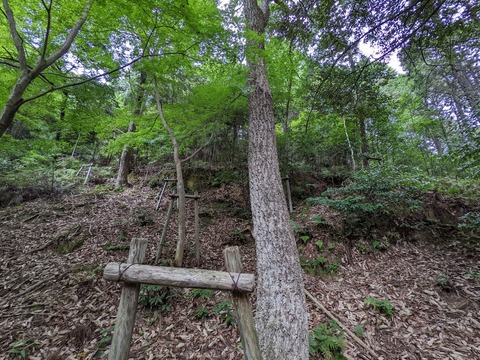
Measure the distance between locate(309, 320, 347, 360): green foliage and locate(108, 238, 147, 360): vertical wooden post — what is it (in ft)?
8.30

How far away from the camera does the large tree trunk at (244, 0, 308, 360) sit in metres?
2.92

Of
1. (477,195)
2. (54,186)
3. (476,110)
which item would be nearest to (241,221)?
(476,110)

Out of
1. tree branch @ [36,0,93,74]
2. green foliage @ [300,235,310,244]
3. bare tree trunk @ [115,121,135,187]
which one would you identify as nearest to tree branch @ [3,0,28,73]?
tree branch @ [36,0,93,74]

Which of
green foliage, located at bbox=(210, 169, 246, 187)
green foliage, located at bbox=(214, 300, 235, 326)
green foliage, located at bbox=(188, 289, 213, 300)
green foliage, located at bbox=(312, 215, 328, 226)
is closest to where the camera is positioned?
green foliage, located at bbox=(214, 300, 235, 326)

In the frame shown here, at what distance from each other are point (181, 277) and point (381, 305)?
149 inches

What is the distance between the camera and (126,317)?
2027 mm

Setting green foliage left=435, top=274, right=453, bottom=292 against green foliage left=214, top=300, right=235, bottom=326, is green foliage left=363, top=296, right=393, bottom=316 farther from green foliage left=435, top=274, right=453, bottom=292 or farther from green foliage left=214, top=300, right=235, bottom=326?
green foliage left=214, top=300, right=235, bottom=326

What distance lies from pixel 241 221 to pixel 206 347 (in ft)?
13.1

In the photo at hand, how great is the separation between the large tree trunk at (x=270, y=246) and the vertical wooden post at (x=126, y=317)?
188cm

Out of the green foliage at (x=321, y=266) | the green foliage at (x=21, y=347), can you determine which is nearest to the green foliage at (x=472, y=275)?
the green foliage at (x=321, y=266)

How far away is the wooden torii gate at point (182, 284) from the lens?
1.89 meters

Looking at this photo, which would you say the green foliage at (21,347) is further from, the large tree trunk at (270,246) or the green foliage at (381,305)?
the green foliage at (381,305)

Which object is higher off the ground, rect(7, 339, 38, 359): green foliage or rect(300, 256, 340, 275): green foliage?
rect(300, 256, 340, 275): green foliage

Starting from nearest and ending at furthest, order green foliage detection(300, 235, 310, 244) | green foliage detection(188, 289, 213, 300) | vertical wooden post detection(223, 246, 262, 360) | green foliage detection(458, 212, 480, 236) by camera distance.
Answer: vertical wooden post detection(223, 246, 262, 360), green foliage detection(188, 289, 213, 300), green foliage detection(458, 212, 480, 236), green foliage detection(300, 235, 310, 244)
